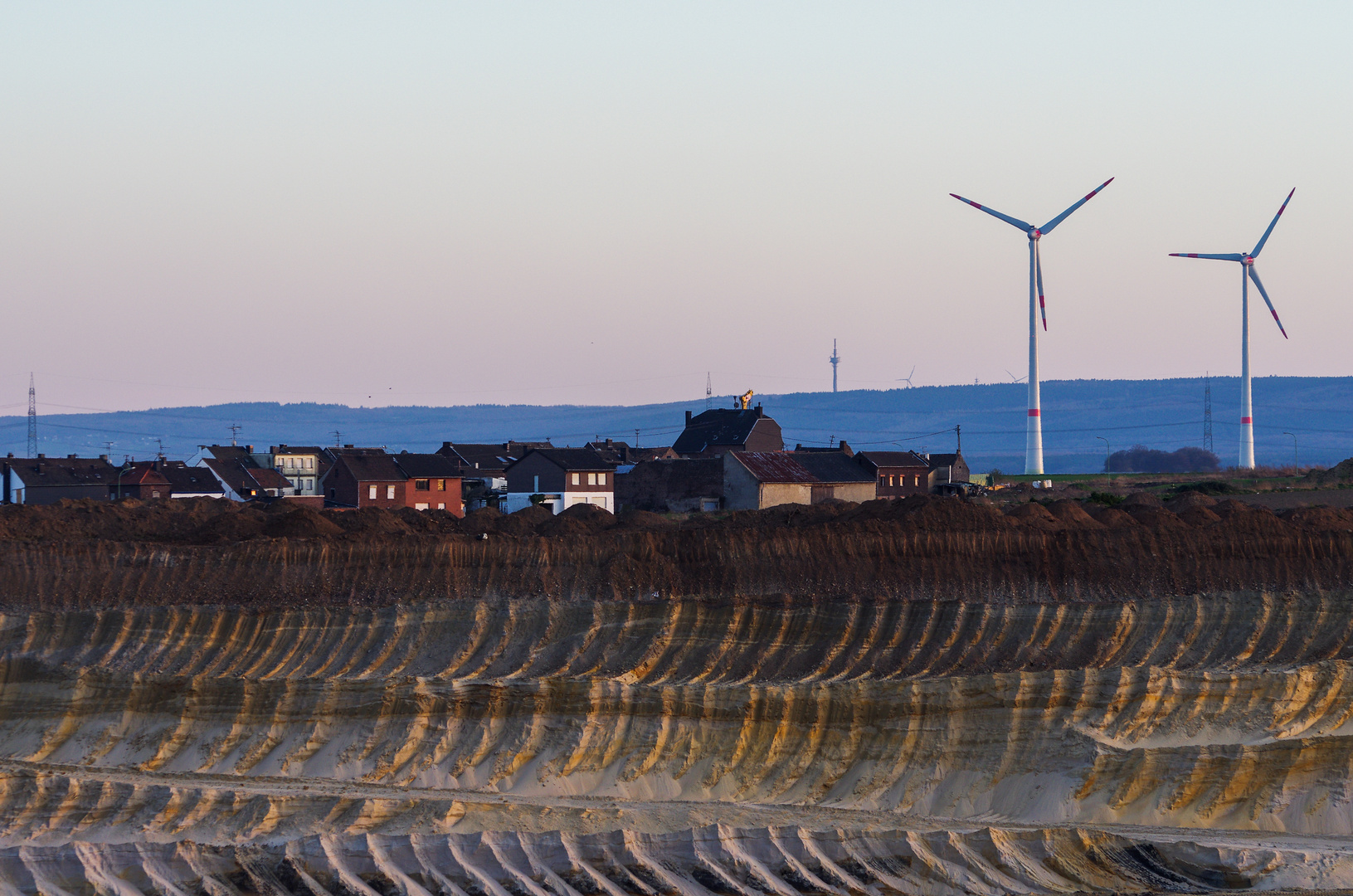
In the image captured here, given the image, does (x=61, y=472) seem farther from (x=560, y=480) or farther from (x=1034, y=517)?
(x=1034, y=517)

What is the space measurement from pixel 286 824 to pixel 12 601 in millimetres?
25437

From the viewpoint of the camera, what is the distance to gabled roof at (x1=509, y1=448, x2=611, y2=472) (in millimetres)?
84812

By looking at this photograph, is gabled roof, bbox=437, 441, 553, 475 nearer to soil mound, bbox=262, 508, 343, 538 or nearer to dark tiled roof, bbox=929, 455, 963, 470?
dark tiled roof, bbox=929, 455, 963, 470

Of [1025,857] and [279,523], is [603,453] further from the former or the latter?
[1025,857]

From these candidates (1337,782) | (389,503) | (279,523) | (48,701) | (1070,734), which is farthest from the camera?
(389,503)

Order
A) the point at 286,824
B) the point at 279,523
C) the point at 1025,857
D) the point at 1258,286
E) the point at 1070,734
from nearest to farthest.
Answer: the point at 1025,857
the point at 286,824
the point at 1070,734
the point at 279,523
the point at 1258,286

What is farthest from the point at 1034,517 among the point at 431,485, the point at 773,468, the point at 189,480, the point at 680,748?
the point at 189,480

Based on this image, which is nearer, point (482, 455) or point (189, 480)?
point (189, 480)

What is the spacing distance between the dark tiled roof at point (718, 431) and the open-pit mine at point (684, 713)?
52.9 metres

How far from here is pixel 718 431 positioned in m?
104

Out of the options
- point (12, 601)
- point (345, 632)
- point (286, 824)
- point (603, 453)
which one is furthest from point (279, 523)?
point (603, 453)

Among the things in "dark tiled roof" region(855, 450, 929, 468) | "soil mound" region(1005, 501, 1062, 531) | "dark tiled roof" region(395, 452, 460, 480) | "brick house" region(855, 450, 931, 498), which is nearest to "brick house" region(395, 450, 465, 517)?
"dark tiled roof" region(395, 452, 460, 480)

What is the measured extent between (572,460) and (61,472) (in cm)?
3242

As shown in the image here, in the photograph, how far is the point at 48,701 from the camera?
31.3 metres
